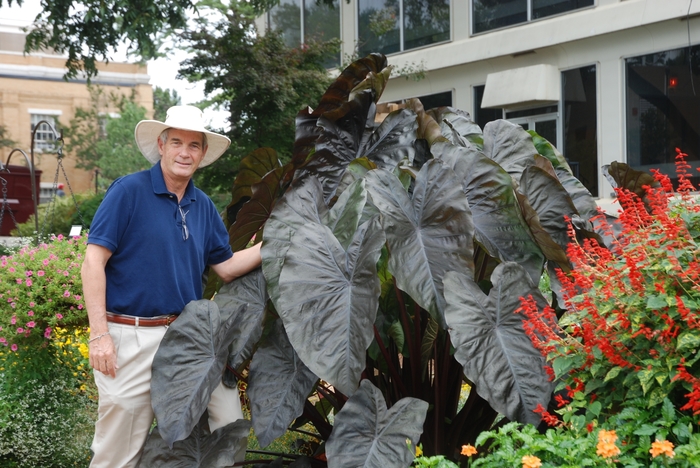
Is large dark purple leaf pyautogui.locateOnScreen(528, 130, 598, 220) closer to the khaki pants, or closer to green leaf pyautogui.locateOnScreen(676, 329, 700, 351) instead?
green leaf pyautogui.locateOnScreen(676, 329, 700, 351)

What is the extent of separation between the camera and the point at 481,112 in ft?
49.0

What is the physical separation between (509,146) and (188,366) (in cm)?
186

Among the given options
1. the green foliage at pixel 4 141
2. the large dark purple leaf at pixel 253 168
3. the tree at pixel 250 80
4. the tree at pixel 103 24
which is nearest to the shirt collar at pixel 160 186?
the large dark purple leaf at pixel 253 168

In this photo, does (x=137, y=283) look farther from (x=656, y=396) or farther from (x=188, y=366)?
(x=656, y=396)

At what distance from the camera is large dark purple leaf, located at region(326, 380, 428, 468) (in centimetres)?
253

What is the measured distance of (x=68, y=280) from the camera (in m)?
4.43

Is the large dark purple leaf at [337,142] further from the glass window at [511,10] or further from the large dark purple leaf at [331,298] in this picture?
the glass window at [511,10]

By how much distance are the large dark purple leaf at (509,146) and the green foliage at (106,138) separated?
2690 cm

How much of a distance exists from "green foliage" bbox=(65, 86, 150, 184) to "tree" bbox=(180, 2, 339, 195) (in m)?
16.2

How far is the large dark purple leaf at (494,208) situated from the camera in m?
3.00

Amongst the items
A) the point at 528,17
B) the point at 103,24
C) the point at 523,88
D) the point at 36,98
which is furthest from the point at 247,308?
the point at 36,98

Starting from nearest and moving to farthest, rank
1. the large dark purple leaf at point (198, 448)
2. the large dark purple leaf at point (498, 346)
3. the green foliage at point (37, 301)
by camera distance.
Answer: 1. the large dark purple leaf at point (498, 346)
2. the large dark purple leaf at point (198, 448)
3. the green foliage at point (37, 301)

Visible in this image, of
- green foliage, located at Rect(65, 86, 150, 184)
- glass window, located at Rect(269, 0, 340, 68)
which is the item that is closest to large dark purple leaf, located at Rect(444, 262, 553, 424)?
glass window, located at Rect(269, 0, 340, 68)

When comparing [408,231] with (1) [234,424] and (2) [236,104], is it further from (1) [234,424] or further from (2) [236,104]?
(2) [236,104]
